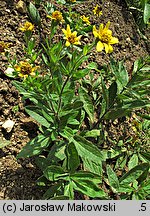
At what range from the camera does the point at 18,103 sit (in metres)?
2.11

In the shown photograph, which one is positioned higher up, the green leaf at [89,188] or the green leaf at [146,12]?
the green leaf at [146,12]

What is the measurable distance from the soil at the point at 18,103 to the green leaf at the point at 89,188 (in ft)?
0.84

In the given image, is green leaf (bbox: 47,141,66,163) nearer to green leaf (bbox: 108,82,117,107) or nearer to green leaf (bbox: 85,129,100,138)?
green leaf (bbox: 85,129,100,138)

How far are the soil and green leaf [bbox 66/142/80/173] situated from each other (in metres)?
0.27

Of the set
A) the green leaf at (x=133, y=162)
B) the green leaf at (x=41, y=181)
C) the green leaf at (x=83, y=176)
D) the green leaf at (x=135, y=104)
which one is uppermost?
the green leaf at (x=135, y=104)

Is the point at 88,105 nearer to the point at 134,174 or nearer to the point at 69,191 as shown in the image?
the point at 134,174

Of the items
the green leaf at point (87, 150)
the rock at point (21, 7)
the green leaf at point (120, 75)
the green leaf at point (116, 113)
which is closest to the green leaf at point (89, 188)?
the green leaf at point (87, 150)

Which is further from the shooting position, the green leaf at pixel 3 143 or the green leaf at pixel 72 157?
the green leaf at pixel 3 143

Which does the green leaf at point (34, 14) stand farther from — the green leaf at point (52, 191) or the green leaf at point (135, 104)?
the green leaf at point (52, 191)

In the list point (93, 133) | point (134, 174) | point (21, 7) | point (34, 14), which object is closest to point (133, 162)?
point (134, 174)

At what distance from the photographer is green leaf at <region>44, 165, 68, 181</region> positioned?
174 centimetres

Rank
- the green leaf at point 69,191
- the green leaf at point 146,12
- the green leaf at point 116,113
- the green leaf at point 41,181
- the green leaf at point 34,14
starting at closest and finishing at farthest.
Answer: the green leaf at point 69,191 → the green leaf at point 41,181 → the green leaf at point 116,113 → the green leaf at point 34,14 → the green leaf at point 146,12

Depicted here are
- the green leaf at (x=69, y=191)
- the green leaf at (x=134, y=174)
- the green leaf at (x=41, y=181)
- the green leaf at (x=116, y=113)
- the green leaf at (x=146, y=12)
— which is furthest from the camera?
the green leaf at (x=146, y=12)

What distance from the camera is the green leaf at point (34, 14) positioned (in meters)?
2.44
